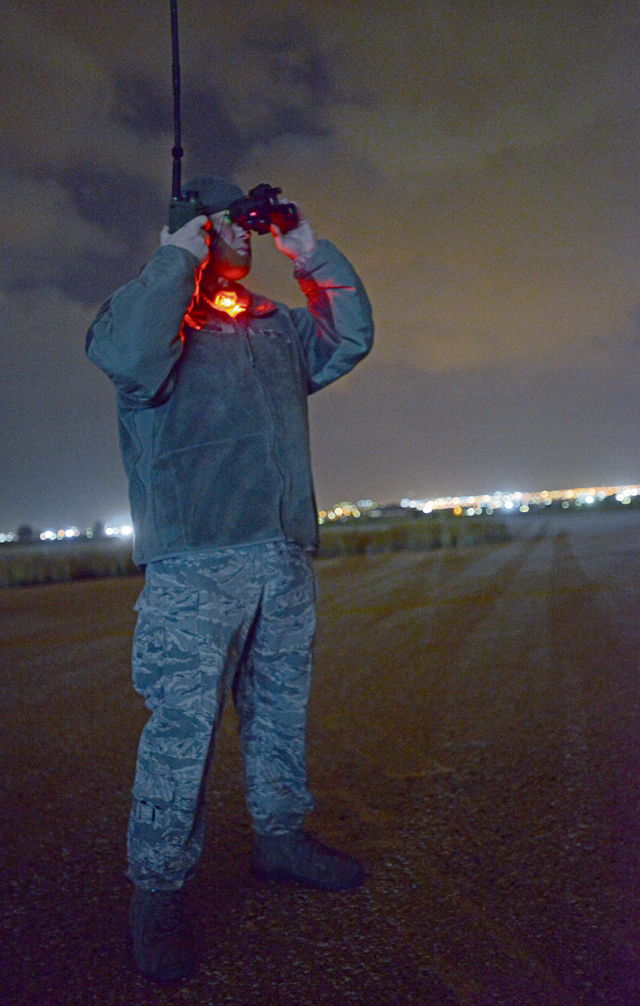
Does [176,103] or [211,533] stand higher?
[176,103]

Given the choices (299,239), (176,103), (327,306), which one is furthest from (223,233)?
(176,103)

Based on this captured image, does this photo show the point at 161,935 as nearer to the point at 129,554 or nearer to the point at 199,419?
the point at 199,419

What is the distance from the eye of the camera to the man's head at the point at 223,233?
8.57 feet

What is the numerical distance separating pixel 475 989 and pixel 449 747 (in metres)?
2.12

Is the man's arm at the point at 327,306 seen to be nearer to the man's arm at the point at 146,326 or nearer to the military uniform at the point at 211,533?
the military uniform at the point at 211,533

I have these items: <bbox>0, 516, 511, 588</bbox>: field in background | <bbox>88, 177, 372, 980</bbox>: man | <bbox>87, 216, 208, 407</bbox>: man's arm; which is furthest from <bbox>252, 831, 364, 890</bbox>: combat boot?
<bbox>0, 516, 511, 588</bbox>: field in background

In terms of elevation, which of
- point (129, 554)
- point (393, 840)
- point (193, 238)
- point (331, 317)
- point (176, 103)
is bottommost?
point (393, 840)

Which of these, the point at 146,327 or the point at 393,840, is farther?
the point at 393,840

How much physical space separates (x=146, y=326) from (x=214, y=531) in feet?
2.09

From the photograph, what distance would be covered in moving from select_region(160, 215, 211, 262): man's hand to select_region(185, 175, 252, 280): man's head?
10 cm

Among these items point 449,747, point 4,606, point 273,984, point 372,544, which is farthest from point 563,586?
point 372,544

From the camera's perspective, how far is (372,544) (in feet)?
86.7

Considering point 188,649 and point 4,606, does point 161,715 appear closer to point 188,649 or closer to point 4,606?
point 188,649

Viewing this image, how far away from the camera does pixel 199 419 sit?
98.8 inches
